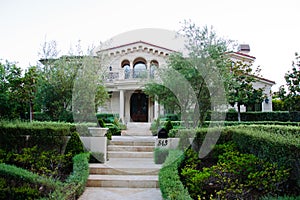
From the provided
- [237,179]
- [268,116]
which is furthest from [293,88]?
[237,179]

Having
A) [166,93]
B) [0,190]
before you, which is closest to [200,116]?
[166,93]

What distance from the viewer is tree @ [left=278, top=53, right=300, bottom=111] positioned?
58.0 ft

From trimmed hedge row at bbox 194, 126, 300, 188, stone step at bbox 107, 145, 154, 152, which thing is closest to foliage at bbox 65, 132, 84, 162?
stone step at bbox 107, 145, 154, 152

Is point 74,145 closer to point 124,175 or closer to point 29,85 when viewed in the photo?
point 124,175

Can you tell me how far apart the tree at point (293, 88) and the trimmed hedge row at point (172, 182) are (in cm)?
1344

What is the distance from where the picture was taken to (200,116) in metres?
11.5

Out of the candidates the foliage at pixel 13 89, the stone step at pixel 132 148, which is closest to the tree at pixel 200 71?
the stone step at pixel 132 148

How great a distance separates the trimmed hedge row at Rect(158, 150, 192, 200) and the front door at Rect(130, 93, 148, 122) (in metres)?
15.8

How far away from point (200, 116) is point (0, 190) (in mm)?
8230

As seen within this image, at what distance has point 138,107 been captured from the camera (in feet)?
78.4

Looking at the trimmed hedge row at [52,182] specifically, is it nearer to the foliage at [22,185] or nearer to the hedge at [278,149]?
the foliage at [22,185]

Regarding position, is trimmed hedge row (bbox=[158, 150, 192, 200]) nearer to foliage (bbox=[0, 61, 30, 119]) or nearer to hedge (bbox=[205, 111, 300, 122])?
foliage (bbox=[0, 61, 30, 119])

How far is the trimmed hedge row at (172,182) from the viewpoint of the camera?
465 centimetres

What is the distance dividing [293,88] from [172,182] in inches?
612
